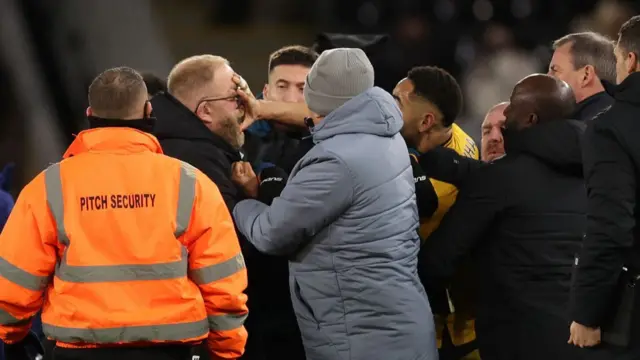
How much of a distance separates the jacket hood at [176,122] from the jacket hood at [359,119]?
0.40 meters

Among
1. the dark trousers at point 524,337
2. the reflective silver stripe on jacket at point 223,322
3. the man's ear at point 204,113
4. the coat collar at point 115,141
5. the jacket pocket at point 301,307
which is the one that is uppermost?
the coat collar at point 115,141

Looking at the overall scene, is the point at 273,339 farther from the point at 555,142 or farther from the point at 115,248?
the point at 555,142

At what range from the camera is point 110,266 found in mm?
1952

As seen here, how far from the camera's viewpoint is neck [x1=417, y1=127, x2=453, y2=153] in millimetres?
2703

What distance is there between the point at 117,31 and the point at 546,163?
288 centimetres

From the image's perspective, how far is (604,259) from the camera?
2.06 metres

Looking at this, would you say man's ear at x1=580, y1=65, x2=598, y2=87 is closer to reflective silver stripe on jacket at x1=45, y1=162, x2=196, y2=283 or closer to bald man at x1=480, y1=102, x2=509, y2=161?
bald man at x1=480, y1=102, x2=509, y2=161

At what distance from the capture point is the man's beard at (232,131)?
255 cm

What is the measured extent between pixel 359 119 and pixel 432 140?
21.6 inches

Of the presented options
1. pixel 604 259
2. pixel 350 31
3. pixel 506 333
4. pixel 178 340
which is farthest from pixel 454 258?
pixel 350 31

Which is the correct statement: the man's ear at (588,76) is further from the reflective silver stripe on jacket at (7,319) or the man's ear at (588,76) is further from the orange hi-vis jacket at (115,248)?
the reflective silver stripe on jacket at (7,319)

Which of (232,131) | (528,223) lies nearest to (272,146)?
(232,131)

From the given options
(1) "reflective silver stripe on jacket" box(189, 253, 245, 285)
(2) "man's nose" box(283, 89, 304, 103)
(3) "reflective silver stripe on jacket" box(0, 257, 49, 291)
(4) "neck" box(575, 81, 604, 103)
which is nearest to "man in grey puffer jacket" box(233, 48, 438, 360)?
(1) "reflective silver stripe on jacket" box(189, 253, 245, 285)

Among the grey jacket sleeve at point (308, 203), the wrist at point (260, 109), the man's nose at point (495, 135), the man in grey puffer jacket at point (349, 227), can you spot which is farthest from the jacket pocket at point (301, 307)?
the man's nose at point (495, 135)
